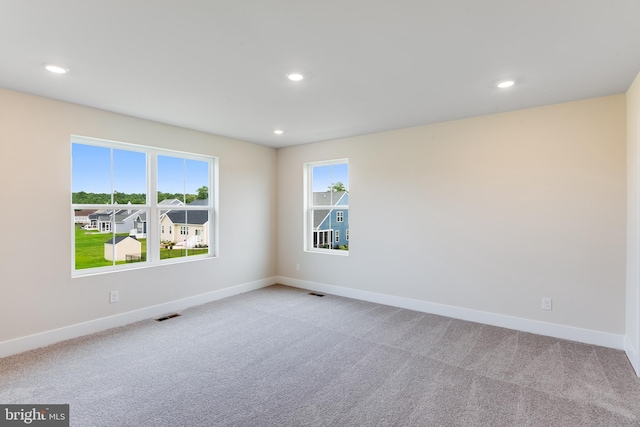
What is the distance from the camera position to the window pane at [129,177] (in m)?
3.68

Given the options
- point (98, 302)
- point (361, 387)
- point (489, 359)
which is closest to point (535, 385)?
point (489, 359)

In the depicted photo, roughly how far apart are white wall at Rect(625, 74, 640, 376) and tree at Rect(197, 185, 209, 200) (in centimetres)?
475

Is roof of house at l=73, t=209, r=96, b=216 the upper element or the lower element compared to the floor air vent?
upper

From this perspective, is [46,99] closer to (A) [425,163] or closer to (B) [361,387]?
(B) [361,387]

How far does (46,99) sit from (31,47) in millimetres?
1202

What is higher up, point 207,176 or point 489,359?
point 207,176

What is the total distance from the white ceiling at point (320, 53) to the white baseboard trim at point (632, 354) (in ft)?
7.41

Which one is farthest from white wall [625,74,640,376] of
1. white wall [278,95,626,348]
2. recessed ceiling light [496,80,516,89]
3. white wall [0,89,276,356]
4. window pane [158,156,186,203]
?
window pane [158,156,186,203]

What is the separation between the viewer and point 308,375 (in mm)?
2525

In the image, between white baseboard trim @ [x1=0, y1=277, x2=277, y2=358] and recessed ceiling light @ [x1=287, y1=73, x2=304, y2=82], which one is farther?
white baseboard trim @ [x1=0, y1=277, x2=277, y2=358]

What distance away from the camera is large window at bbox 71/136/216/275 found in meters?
3.43

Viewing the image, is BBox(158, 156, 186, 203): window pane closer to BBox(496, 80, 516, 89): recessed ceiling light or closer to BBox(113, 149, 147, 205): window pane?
BBox(113, 149, 147, 205): window pane

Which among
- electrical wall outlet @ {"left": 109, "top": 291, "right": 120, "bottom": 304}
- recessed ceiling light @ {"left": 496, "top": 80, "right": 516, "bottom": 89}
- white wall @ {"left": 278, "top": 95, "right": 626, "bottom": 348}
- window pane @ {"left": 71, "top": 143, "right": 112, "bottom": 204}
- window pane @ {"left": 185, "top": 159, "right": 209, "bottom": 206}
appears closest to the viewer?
recessed ceiling light @ {"left": 496, "top": 80, "right": 516, "bottom": 89}

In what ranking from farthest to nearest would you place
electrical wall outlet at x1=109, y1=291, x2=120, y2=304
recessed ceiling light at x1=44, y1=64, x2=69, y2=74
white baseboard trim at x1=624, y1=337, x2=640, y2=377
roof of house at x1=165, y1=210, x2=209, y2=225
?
roof of house at x1=165, y1=210, x2=209, y2=225
electrical wall outlet at x1=109, y1=291, x2=120, y2=304
white baseboard trim at x1=624, y1=337, x2=640, y2=377
recessed ceiling light at x1=44, y1=64, x2=69, y2=74
